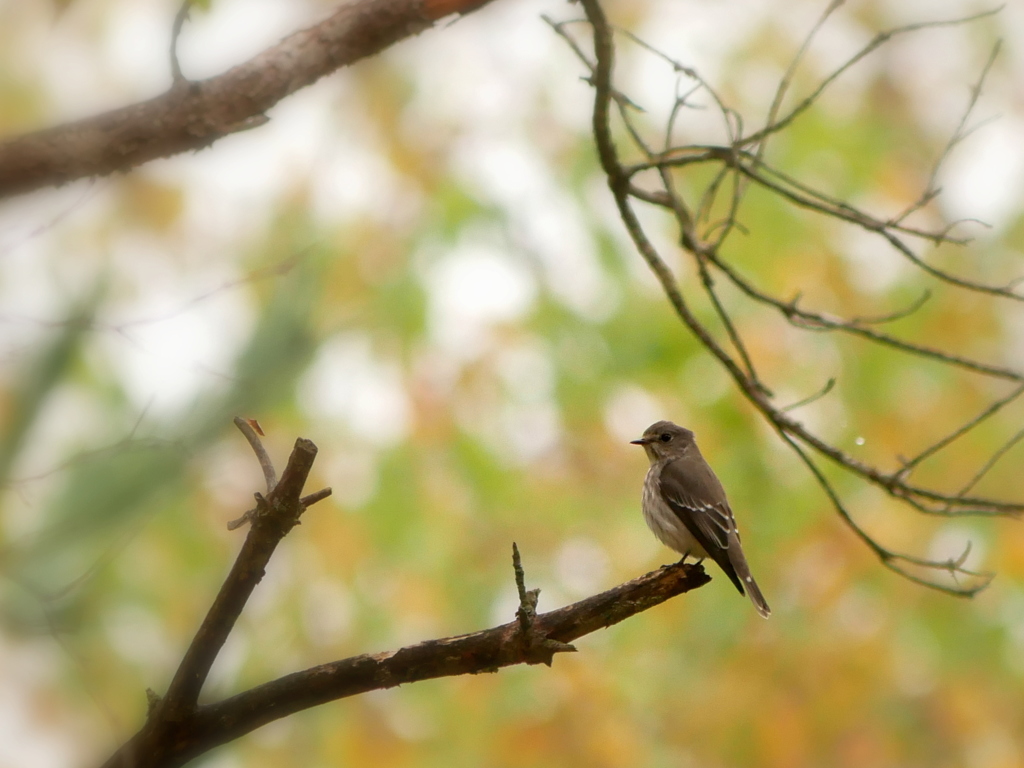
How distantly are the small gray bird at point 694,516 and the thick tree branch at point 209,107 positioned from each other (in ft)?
7.44

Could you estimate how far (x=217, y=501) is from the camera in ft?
23.7

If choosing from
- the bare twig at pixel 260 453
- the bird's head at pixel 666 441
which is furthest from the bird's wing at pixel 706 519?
the bare twig at pixel 260 453

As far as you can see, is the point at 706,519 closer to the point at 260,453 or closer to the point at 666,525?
the point at 666,525

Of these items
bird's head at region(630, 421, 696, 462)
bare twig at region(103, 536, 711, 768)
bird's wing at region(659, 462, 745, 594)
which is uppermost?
bird's head at region(630, 421, 696, 462)

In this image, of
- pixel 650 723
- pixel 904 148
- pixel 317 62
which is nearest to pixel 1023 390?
pixel 317 62

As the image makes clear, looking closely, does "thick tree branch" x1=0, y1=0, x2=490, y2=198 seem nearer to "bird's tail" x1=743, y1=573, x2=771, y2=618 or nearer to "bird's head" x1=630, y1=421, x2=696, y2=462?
"bird's head" x1=630, y1=421, x2=696, y2=462

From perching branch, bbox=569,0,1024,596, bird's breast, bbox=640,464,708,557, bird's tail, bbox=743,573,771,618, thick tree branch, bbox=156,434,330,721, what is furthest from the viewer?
bird's breast, bbox=640,464,708,557

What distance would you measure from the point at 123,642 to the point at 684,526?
3.19 metres

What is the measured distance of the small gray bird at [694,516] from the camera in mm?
4410

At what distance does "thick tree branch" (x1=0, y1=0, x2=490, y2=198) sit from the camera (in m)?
3.00

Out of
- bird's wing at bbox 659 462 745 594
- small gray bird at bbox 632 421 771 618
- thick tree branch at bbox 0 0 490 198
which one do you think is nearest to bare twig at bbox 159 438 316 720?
thick tree branch at bbox 0 0 490 198

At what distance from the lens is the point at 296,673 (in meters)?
2.41

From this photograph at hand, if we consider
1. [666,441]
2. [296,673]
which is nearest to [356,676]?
[296,673]

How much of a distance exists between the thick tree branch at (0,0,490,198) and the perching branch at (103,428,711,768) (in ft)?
4.49
